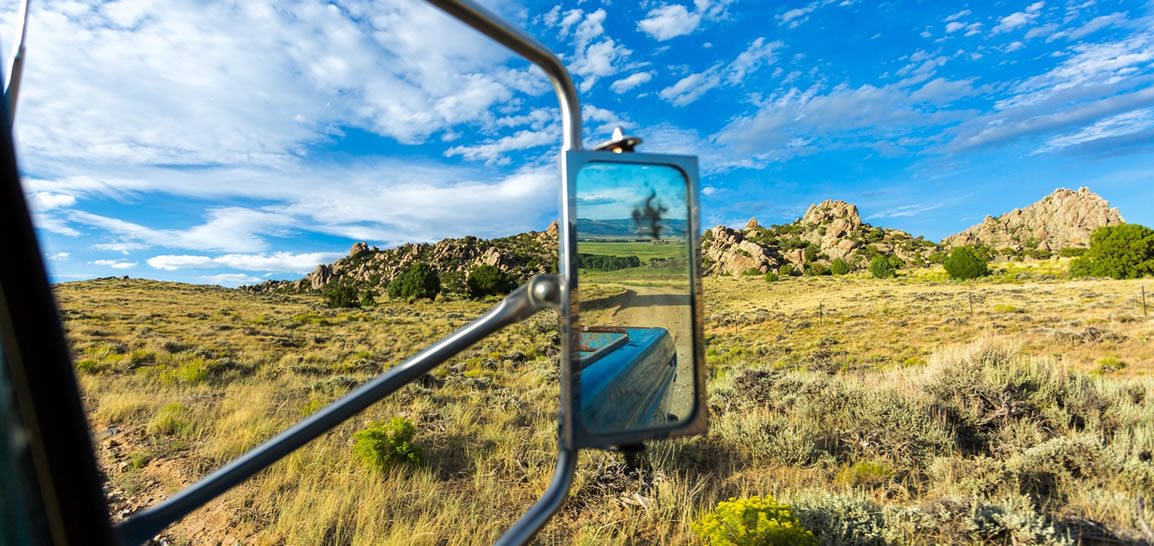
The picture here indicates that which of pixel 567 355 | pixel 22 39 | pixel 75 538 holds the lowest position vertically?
pixel 75 538

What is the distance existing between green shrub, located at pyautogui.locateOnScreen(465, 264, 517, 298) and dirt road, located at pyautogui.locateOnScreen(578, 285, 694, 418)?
96.2 feet

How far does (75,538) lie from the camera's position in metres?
0.57

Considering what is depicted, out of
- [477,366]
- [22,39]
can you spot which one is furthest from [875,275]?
[22,39]

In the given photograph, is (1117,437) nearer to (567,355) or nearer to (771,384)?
(771,384)

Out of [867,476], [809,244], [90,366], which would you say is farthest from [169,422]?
[809,244]

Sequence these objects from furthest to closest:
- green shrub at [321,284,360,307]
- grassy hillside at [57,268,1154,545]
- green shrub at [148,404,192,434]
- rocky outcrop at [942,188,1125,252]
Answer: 1. rocky outcrop at [942,188,1125,252]
2. green shrub at [321,284,360,307]
3. green shrub at [148,404,192,434]
4. grassy hillside at [57,268,1154,545]

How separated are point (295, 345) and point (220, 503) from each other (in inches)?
544

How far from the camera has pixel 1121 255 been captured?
42.9 metres

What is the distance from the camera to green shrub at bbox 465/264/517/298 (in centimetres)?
3295

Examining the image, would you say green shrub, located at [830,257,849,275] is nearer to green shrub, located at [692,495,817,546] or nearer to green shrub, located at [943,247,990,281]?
green shrub, located at [943,247,990,281]

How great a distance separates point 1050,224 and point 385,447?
13291 centimetres

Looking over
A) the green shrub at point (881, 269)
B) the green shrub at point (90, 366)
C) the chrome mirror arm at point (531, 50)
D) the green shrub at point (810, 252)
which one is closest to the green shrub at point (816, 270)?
the green shrub at point (810, 252)

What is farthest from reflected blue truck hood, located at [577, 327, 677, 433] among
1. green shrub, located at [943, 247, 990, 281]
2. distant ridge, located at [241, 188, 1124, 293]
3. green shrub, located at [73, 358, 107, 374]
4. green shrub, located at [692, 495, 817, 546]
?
green shrub, located at [943, 247, 990, 281]

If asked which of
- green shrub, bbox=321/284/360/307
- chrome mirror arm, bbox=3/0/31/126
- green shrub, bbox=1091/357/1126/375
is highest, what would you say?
chrome mirror arm, bbox=3/0/31/126
